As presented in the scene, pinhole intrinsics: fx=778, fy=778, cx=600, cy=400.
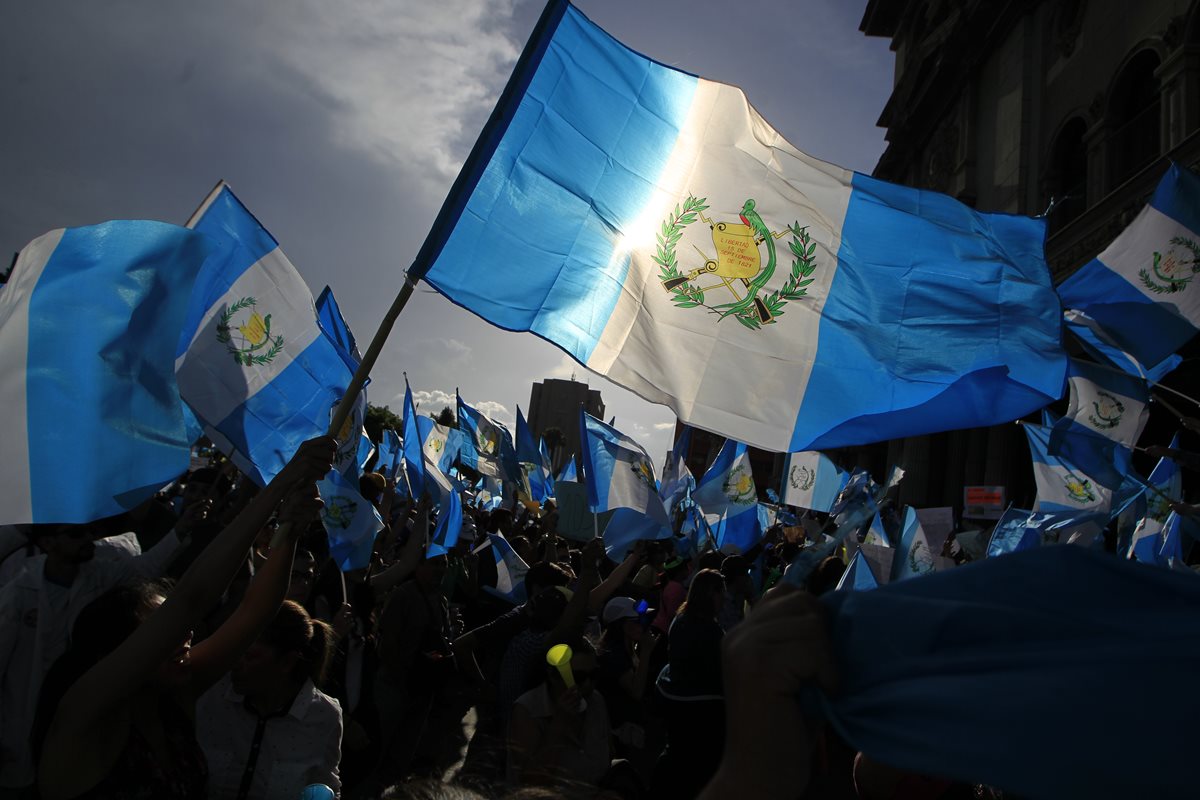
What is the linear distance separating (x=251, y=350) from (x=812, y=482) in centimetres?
1152

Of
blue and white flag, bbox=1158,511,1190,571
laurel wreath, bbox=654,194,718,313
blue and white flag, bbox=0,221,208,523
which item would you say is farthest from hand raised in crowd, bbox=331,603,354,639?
blue and white flag, bbox=1158,511,1190,571

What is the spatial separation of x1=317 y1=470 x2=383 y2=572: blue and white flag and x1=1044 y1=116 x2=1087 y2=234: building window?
18169 mm

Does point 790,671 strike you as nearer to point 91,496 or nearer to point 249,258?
point 91,496

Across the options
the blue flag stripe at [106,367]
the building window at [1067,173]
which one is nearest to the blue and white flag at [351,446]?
the blue flag stripe at [106,367]

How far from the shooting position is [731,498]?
12047mm

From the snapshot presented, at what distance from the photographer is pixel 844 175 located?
390 cm

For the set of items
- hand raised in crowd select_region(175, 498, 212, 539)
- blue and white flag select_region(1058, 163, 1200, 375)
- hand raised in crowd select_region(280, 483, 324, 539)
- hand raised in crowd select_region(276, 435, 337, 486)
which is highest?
blue and white flag select_region(1058, 163, 1200, 375)

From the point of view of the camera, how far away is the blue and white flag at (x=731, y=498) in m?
12.0

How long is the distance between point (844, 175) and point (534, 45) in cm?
164

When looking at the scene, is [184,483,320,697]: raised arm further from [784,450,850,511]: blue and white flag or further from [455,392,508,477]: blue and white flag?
[784,450,850,511]: blue and white flag

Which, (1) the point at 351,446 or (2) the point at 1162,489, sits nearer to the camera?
(1) the point at 351,446

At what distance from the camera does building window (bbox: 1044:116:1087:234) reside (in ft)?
60.0

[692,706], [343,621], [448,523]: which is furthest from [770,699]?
[448,523]

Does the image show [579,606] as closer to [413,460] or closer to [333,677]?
[333,677]
